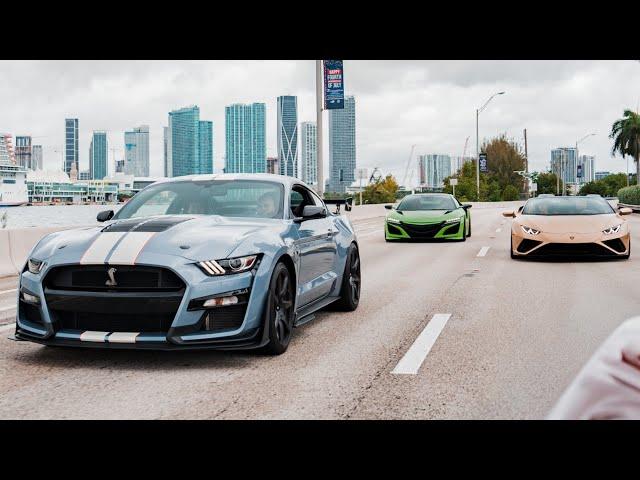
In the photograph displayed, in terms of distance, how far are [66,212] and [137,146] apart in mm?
55269

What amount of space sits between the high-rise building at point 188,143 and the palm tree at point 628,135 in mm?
53341

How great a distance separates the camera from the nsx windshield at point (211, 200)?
6.73 m

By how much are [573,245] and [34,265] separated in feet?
32.5

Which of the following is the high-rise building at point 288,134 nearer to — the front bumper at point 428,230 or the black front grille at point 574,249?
the front bumper at point 428,230

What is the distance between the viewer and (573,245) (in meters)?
13.1

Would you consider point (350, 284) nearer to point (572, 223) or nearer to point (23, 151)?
point (572, 223)

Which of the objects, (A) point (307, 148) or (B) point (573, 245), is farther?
(A) point (307, 148)

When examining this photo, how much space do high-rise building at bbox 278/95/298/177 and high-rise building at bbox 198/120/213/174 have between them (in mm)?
8364

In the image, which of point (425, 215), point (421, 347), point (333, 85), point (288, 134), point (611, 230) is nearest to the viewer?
point (421, 347)

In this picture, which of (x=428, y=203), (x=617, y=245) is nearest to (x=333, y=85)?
(x=428, y=203)

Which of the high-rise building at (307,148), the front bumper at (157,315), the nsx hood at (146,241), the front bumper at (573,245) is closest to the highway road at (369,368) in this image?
the front bumper at (157,315)

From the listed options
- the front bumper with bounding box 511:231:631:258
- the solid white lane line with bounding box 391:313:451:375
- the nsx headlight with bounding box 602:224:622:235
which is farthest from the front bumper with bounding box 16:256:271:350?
the nsx headlight with bounding box 602:224:622:235
